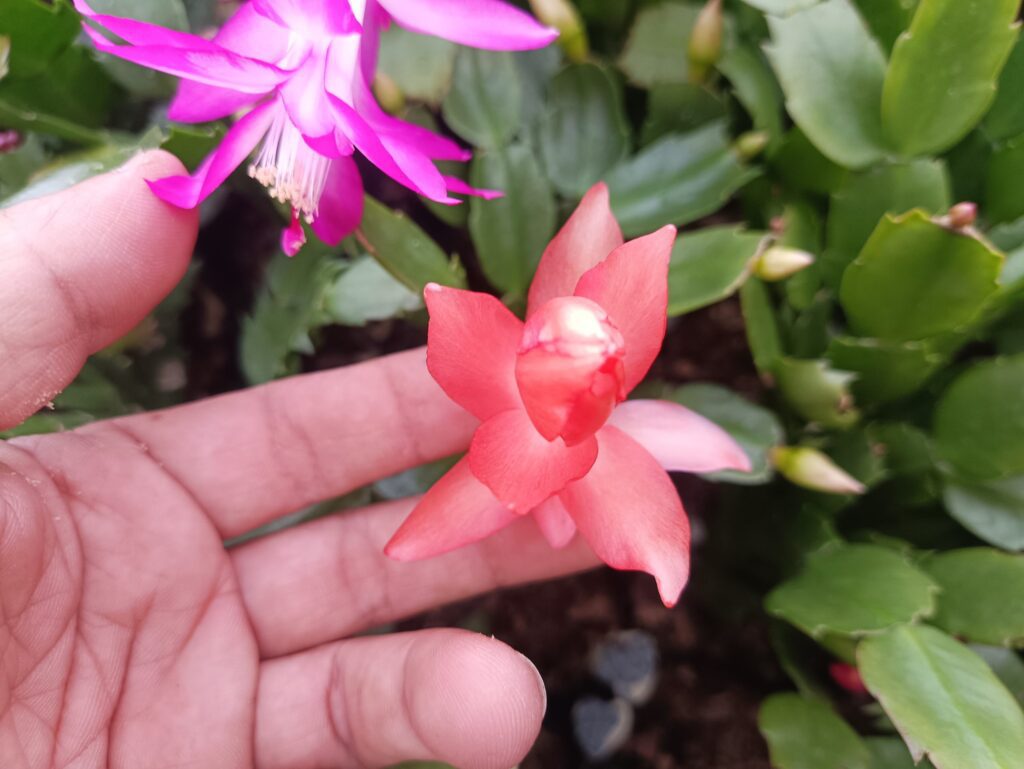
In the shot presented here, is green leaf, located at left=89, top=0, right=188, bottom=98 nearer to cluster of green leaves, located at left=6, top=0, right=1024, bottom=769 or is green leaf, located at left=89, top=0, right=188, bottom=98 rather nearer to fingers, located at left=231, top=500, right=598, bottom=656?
cluster of green leaves, located at left=6, top=0, right=1024, bottom=769

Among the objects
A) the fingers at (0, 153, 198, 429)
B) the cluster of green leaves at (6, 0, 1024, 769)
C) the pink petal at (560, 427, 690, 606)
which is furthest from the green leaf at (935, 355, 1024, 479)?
the fingers at (0, 153, 198, 429)

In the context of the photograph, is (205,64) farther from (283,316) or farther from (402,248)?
(283,316)

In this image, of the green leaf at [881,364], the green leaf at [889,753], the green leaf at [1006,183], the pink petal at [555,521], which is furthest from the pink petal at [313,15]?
the green leaf at [889,753]

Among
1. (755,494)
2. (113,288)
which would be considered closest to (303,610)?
(113,288)

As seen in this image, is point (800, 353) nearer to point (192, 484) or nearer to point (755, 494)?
point (755, 494)

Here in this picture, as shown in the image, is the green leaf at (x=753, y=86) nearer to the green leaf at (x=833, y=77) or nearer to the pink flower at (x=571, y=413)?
the green leaf at (x=833, y=77)
